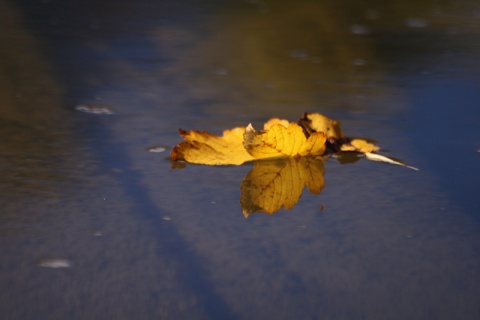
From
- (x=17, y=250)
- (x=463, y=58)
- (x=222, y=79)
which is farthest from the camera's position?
(x=463, y=58)

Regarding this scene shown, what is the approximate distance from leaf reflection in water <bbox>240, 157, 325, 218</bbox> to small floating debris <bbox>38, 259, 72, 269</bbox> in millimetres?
345

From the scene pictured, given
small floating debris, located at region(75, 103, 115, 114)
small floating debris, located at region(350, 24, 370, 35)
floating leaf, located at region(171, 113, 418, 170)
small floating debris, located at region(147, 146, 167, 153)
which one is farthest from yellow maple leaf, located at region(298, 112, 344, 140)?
small floating debris, located at region(350, 24, 370, 35)

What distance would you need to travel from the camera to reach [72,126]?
6.49ft

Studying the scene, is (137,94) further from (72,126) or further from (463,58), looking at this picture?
(463,58)

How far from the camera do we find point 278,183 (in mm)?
1600

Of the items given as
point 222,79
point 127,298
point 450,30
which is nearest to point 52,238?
point 127,298

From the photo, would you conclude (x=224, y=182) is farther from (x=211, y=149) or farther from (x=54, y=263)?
(x=54, y=263)

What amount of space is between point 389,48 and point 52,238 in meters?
1.89

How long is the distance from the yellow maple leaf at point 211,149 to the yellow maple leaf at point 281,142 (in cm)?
5

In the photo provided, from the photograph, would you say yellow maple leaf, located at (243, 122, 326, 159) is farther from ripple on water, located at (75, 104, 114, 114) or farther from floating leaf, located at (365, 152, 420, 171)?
ripple on water, located at (75, 104, 114, 114)

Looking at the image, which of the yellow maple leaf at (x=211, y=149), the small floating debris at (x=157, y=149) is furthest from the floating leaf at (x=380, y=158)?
the small floating debris at (x=157, y=149)

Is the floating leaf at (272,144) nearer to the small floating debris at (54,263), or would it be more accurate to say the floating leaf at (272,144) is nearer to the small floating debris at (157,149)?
the small floating debris at (157,149)

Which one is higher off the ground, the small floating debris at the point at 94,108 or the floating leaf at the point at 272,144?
the small floating debris at the point at 94,108

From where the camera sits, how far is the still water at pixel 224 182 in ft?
3.78
